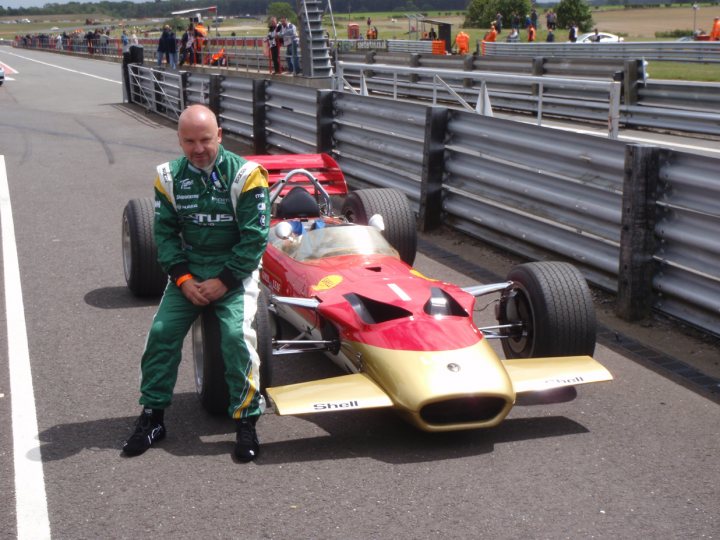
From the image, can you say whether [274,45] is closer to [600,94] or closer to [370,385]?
[600,94]

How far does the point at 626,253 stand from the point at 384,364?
2.77m

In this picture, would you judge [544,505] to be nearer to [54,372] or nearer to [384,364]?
[384,364]

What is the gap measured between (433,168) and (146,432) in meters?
6.05

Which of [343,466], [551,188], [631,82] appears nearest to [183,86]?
[631,82]

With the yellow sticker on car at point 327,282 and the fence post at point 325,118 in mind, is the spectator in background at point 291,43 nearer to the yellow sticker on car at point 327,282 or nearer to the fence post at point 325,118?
the fence post at point 325,118

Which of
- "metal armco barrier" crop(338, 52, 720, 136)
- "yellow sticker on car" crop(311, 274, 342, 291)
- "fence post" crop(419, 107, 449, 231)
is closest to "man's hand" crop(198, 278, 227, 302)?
"yellow sticker on car" crop(311, 274, 342, 291)

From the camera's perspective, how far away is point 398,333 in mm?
5336

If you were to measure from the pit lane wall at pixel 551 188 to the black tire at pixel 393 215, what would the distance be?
120 cm

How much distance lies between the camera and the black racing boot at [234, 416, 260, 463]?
4.93 metres

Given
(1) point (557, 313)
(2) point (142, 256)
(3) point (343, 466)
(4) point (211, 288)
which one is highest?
(4) point (211, 288)

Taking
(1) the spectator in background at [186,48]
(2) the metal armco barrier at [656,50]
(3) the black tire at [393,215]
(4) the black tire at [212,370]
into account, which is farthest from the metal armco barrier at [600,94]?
(1) the spectator in background at [186,48]

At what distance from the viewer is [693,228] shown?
6945 millimetres

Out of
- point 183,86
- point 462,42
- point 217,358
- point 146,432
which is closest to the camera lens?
point 146,432

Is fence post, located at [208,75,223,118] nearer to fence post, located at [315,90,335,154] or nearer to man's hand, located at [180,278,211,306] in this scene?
fence post, located at [315,90,335,154]
